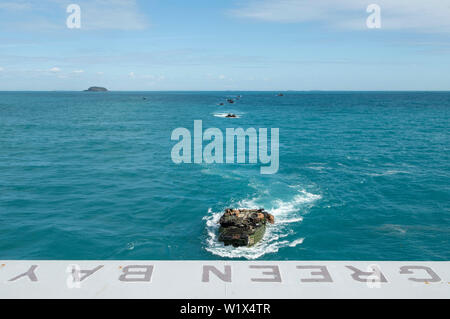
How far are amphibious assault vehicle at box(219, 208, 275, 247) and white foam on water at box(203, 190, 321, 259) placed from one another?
0.56 meters

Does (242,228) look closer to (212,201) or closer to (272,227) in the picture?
(272,227)

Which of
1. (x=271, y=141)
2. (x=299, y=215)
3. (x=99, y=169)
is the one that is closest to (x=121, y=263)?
(x=299, y=215)

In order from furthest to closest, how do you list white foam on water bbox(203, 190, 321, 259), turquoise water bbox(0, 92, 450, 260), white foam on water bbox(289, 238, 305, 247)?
white foam on water bbox(289, 238, 305, 247), turquoise water bbox(0, 92, 450, 260), white foam on water bbox(203, 190, 321, 259)

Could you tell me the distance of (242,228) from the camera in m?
32.3

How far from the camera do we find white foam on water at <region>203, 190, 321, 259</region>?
1235 inches

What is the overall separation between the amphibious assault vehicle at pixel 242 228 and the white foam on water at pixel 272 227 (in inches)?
22.2

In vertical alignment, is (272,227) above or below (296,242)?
above

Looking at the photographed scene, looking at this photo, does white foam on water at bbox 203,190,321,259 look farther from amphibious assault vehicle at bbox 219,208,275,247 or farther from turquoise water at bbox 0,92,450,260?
amphibious assault vehicle at bbox 219,208,275,247

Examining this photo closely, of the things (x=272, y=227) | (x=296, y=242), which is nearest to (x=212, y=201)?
(x=272, y=227)

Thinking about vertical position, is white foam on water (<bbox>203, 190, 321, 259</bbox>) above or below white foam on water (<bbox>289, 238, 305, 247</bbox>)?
above

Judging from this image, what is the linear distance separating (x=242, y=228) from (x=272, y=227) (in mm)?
5464

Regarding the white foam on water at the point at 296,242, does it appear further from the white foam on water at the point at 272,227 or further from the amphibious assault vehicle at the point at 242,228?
the amphibious assault vehicle at the point at 242,228

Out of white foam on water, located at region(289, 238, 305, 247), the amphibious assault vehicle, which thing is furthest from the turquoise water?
the amphibious assault vehicle
